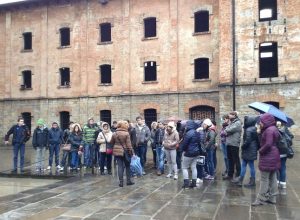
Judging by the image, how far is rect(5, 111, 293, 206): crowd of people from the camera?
7.39 meters

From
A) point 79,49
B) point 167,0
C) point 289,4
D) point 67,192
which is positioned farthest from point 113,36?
point 67,192

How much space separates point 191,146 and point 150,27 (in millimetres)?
16292

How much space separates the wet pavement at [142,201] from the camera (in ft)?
21.8

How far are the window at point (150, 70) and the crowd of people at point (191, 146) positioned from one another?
11.2 m

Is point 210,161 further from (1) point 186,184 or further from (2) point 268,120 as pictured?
(2) point 268,120

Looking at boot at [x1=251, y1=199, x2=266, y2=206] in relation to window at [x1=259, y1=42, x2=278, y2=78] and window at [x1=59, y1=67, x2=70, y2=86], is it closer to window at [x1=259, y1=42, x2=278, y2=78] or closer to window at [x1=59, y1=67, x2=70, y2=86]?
window at [x1=259, y1=42, x2=278, y2=78]

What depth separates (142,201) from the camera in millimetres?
7770

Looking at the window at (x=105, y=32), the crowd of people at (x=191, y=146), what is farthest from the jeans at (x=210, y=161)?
the window at (x=105, y=32)

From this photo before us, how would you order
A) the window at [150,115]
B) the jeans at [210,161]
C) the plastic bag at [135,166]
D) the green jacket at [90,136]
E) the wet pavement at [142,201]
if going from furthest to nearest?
the window at [150,115] < the green jacket at [90,136] < the plastic bag at [135,166] < the jeans at [210,161] < the wet pavement at [142,201]

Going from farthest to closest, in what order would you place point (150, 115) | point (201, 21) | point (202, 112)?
point (150, 115) → point (201, 21) → point (202, 112)

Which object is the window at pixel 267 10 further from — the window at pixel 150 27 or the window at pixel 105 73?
the window at pixel 105 73

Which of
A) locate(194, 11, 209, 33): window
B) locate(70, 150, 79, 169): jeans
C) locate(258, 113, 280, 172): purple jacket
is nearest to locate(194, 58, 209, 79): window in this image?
locate(194, 11, 209, 33): window

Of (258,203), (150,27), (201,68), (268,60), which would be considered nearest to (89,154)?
(258,203)

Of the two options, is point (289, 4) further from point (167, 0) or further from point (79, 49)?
point (79, 49)
